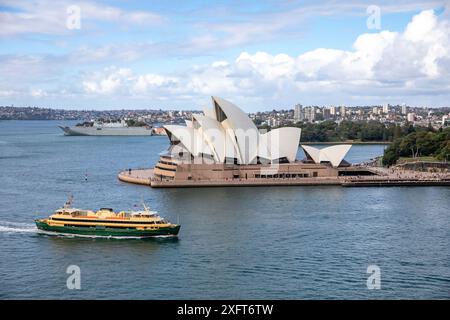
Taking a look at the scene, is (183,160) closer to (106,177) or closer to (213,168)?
(213,168)

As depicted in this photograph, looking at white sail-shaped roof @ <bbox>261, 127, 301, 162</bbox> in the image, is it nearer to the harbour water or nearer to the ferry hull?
the harbour water

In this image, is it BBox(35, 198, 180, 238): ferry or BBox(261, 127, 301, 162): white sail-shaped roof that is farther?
BBox(261, 127, 301, 162): white sail-shaped roof

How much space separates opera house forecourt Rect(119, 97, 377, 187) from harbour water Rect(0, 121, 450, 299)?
1.64m

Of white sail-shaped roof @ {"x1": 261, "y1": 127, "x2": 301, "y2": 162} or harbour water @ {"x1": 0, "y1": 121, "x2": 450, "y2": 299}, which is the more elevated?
white sail-shaped roof @ {"x1": 261, "y1": 127, "x2": 301, "y2": 162}

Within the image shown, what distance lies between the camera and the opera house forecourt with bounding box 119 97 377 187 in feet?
87.4

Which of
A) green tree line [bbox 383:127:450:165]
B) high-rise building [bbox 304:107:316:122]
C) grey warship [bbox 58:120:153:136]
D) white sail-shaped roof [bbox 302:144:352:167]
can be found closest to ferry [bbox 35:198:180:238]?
white sail-shaped roof [bbox 302:144:352:167]

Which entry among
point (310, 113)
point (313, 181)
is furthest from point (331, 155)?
point (310, 113)

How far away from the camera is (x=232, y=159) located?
27.4 metres

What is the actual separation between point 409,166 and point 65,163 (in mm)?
16255

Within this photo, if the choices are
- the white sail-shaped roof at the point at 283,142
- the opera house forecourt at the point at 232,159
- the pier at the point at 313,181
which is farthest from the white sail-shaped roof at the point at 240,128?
the pier at the point at 313,181

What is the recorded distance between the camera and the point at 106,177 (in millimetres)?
28609

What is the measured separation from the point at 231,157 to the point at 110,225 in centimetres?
1151
